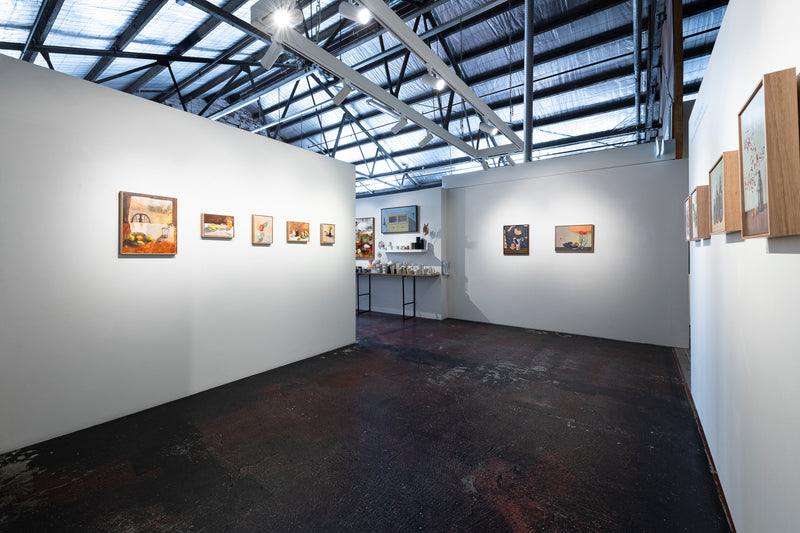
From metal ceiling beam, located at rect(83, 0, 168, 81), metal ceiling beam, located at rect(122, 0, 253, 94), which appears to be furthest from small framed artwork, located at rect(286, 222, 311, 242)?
metal ceiling beam, located at rect(83, 0, 168, 81)

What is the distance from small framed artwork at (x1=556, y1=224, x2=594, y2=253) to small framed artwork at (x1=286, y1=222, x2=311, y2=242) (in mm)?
4452

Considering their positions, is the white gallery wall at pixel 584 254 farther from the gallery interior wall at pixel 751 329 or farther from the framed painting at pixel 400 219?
the gallery interior wall at pixel 751 329

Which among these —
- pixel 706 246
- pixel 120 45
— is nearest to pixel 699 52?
pixel 706 246

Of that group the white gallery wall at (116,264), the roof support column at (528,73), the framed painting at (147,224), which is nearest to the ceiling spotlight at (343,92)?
the white gallery wall at (116,264)

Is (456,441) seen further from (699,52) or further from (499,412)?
(699,52)

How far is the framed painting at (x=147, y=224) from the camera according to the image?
3.01 meters

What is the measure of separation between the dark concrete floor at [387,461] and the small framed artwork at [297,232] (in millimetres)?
1798

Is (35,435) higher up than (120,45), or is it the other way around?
(120,45)

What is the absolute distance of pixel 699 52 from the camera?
16.3 feet

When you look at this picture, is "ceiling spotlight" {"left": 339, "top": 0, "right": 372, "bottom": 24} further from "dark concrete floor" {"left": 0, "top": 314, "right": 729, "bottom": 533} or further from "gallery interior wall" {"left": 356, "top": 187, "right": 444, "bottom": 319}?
"gallery interior wall" {"left": 356, "top": 187, "right": 444, "bottom": 319}

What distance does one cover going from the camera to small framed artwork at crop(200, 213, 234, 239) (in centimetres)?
357

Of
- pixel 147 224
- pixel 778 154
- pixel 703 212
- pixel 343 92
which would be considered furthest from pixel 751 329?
pixel 147 224

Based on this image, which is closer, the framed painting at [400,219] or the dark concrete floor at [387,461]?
the dark concrete floor at [387,461]

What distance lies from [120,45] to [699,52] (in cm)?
844
